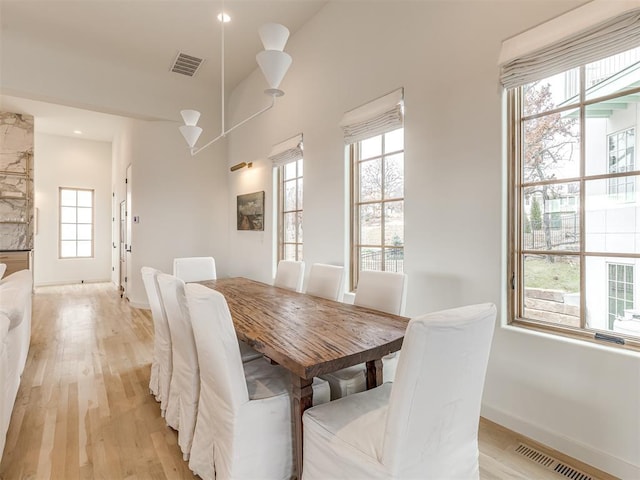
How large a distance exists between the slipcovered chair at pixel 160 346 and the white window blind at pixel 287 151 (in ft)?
7.30

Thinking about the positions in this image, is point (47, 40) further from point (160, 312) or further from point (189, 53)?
point (160, 312)

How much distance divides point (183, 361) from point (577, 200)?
243 cm

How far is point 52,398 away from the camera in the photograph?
2467 millimetres

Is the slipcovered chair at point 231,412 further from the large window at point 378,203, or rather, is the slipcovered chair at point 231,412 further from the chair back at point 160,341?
the large window at point 378,203

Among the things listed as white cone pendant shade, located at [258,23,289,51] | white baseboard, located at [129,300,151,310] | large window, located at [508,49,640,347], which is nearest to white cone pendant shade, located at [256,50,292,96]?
white cone pendant shade, located at [258,23,289,51]

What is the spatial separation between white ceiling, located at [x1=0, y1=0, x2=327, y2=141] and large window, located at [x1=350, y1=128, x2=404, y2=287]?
5.96 feet

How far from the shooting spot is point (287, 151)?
4.11m

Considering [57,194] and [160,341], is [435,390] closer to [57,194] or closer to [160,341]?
[160,341]

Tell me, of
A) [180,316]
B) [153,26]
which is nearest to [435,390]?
[180,316]

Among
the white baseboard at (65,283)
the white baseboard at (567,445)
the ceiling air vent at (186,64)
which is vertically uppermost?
the ceiling air vent at (186,64)

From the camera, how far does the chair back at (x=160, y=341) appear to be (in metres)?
2.25

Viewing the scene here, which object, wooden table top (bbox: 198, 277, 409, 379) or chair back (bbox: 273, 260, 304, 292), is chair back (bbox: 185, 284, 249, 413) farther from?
chair back (bbox: 273, 260, 304, 292)

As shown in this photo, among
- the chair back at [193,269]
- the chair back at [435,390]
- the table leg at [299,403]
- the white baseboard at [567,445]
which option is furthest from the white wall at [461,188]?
the table leg at [299,403]

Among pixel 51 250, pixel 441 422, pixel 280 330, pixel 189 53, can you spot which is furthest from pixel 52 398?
pixel 51 250
